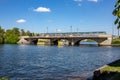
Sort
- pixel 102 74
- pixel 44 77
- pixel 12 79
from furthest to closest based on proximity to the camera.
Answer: pixel 44 77 → pixel 12 79 → pixel 102 74

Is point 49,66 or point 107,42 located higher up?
point 49,66

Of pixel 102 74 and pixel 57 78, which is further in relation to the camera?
pixel 57 78

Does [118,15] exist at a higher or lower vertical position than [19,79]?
higher

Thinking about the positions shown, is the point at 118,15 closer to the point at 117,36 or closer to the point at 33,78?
the point at 33,78

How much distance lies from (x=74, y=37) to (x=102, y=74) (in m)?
164

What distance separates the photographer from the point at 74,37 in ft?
636

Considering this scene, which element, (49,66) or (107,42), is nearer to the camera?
(49,66)

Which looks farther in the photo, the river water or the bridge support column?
the bridge support column

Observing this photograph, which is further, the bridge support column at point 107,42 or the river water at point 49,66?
the bridge support column at point 107,42

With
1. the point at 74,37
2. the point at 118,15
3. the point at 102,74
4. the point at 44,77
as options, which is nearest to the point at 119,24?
the point at 118,15

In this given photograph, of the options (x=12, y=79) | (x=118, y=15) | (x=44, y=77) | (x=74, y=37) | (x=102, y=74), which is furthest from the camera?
(x=74, y=37)

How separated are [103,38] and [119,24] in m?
159

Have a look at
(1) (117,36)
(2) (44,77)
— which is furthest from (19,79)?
(1) (117,36)

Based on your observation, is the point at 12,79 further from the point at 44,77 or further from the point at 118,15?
the point at 118,15
